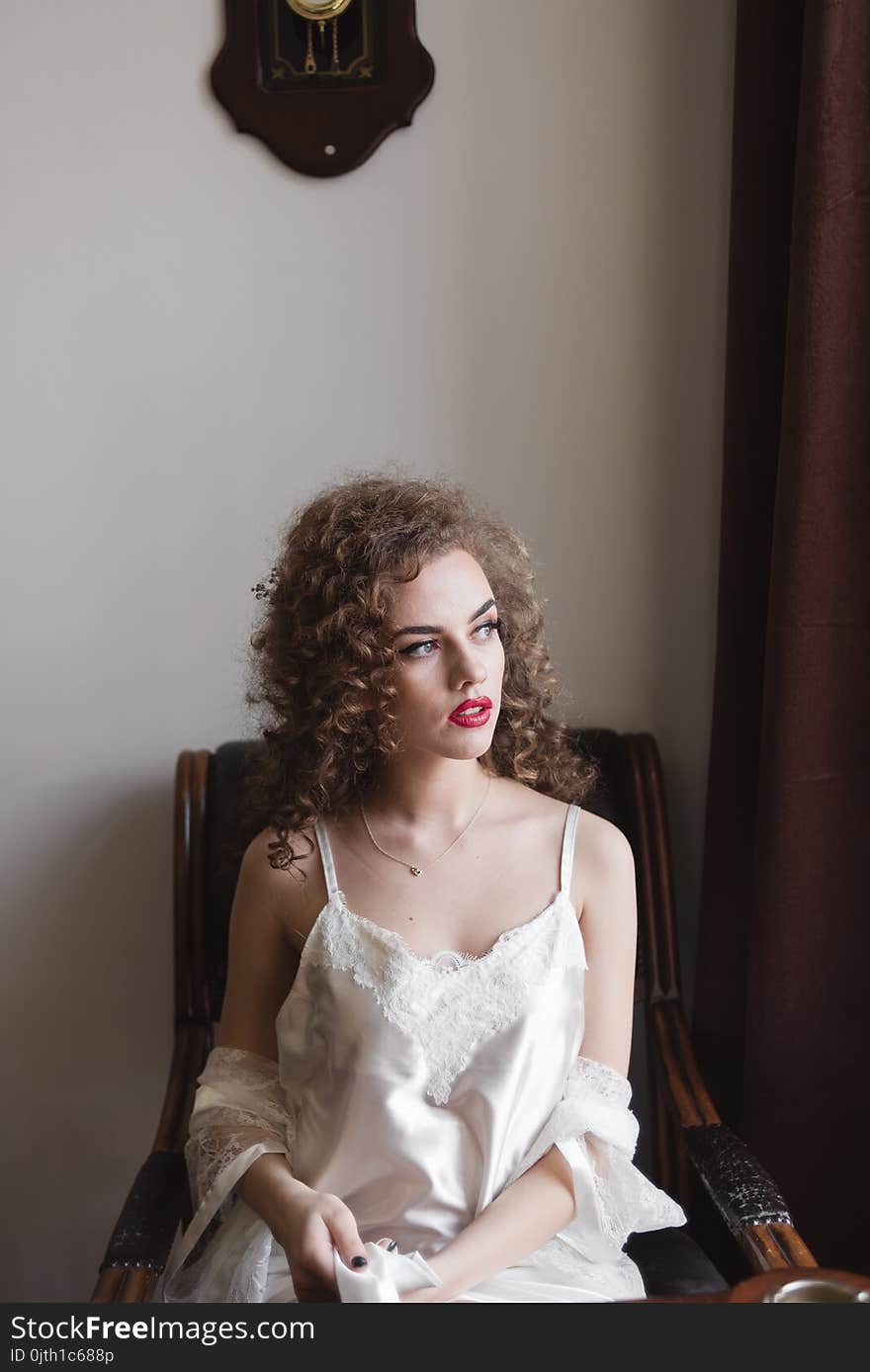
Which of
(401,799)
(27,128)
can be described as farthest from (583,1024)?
(27,128)

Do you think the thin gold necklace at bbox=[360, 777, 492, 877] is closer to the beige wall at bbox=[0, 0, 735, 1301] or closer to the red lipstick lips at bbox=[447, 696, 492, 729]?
the red lipstick lips at bbox=[447, 696, 492, 729]

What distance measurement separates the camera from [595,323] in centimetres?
165

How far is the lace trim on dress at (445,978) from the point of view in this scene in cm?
119

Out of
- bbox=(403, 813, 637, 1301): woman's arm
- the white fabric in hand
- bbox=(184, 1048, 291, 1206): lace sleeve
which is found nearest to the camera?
the white fabric in hand

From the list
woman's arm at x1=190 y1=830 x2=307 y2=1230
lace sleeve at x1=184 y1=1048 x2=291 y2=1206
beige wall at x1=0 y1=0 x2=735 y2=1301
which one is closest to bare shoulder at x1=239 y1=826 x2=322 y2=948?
woman's arm at x1=190 y1=830 x2=307 y2=1230

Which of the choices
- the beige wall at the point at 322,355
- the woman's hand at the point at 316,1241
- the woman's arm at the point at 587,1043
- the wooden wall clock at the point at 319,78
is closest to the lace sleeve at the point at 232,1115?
the woman's hand at the point at 316,1241

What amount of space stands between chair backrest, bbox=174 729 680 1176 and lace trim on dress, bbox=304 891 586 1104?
1.21 feet

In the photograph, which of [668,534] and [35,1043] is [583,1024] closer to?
[668,534]

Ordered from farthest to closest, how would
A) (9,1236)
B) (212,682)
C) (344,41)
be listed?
(9,1236)
(212,682)
(344,41)

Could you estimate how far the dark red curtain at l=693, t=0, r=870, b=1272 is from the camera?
132 centimetres

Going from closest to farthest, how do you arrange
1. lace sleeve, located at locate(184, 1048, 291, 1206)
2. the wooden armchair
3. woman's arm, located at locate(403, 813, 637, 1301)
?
woman's arm, located at locate(403, 813, 637, 1301) → lace sleeve, located at locate(184, 1048, 291, 1206) → the wooden armchair

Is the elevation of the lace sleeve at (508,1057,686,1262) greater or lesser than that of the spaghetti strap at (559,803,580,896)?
lesser

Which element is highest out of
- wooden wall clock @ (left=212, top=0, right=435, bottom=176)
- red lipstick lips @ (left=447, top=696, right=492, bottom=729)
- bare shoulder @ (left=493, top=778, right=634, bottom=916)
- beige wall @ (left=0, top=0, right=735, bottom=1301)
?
wooden wall clock @ (left=212, top=0, right=435, bottom=176)

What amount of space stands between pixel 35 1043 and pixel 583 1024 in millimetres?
954
